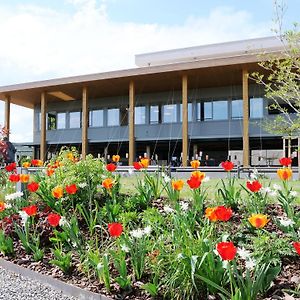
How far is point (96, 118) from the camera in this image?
1212 inches

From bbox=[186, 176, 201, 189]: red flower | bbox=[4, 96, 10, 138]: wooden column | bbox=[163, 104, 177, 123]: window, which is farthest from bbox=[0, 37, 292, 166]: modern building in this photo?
bbox=[186, 176, 201, 189]: red flower

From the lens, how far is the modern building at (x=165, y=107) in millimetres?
23344

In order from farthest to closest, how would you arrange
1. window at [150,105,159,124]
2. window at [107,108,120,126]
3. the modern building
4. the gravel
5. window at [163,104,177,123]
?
window at [107,108,120,126], window at [150,105,159,124], window at [163,104,177,123], the modern building, the gravel

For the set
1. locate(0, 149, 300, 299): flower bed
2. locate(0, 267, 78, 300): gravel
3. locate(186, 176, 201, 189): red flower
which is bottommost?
locate(0, 267, 78, 300): gravel

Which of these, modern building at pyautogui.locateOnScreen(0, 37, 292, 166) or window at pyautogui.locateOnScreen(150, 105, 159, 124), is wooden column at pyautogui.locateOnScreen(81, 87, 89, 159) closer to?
modern building at pyautogui.locateOnScreen(0, 37, 292, 166)

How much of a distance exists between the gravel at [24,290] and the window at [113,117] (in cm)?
2544

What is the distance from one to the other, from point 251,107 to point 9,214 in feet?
72.9

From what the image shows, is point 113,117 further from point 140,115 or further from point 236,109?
point 236,109

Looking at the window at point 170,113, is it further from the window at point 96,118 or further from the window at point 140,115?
the window at point 96,118

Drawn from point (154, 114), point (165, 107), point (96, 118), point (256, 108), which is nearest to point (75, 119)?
point (96, 118)

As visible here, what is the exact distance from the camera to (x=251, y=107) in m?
25.7

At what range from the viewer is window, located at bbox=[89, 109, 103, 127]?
30.4 m

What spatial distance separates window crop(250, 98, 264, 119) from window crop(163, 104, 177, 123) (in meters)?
Answer: 5.29

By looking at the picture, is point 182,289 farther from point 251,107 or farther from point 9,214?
point 251,107
